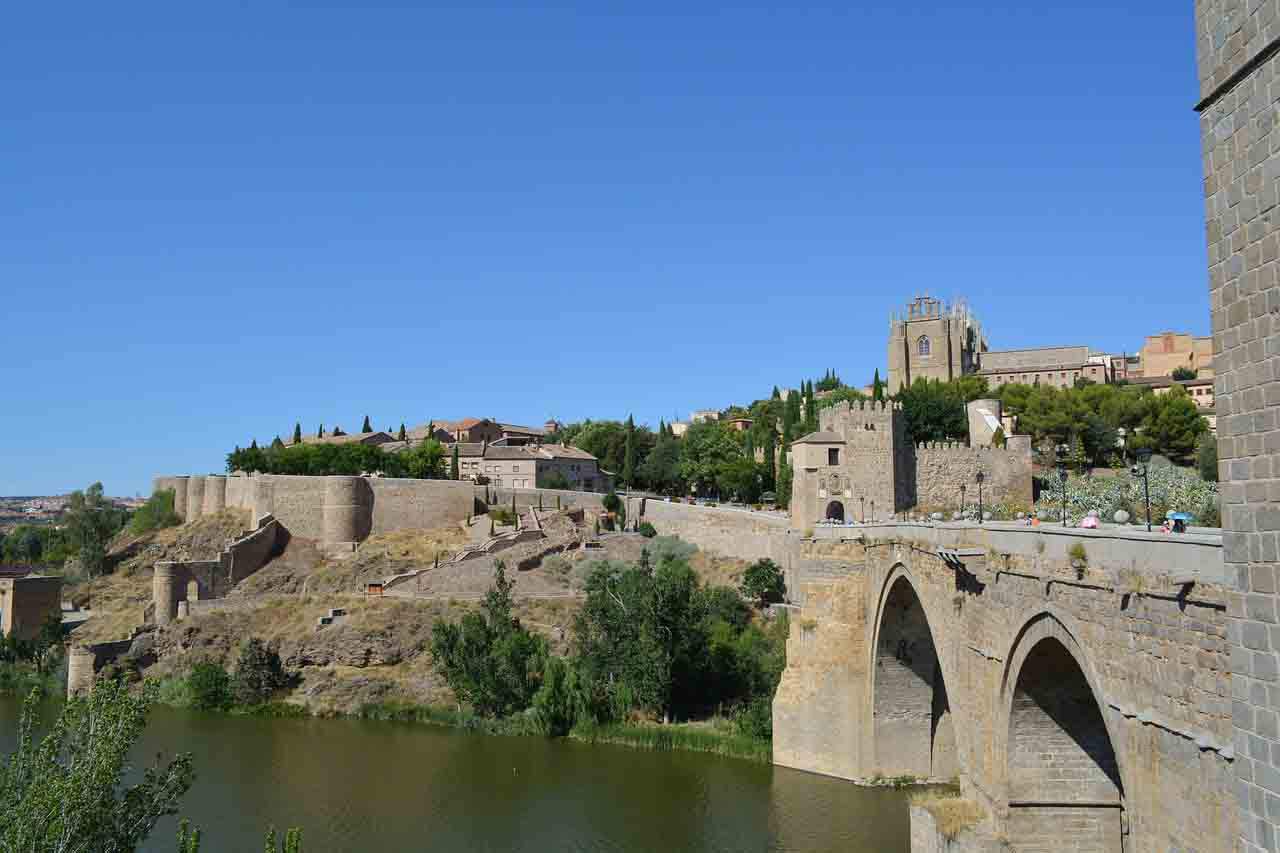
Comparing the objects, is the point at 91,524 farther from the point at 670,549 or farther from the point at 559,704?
the point at 559,704

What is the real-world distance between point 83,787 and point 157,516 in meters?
41.3

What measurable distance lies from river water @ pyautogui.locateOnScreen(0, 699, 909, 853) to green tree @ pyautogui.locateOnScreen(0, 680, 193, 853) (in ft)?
20.2

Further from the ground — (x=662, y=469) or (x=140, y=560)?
(x=662, y=469)

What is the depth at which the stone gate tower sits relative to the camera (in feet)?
205

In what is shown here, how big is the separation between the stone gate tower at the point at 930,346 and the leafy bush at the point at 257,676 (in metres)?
41.7

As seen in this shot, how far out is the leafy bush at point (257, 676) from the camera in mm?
31188

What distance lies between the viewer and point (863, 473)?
3164 cm

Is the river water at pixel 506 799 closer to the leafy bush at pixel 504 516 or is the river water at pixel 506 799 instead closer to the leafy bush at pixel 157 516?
the leafy bush at pixel 504 516

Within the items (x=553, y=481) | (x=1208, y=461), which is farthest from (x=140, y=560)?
(x=1208, y=461)

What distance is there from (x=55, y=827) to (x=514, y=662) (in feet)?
56.0

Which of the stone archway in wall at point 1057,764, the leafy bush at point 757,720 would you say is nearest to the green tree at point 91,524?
the leafy bush at point 757,720

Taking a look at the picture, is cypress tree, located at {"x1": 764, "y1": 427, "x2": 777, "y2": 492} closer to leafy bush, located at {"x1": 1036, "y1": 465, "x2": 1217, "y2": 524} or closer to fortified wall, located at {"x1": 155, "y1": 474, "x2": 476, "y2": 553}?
fortified wall, located at {"x1": 155, "y1": 474, "x2": 476, "y2": 553}

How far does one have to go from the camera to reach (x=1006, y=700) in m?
11.3

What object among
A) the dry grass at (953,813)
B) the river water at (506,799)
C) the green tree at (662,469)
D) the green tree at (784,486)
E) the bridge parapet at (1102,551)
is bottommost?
the river water at (506,799)
